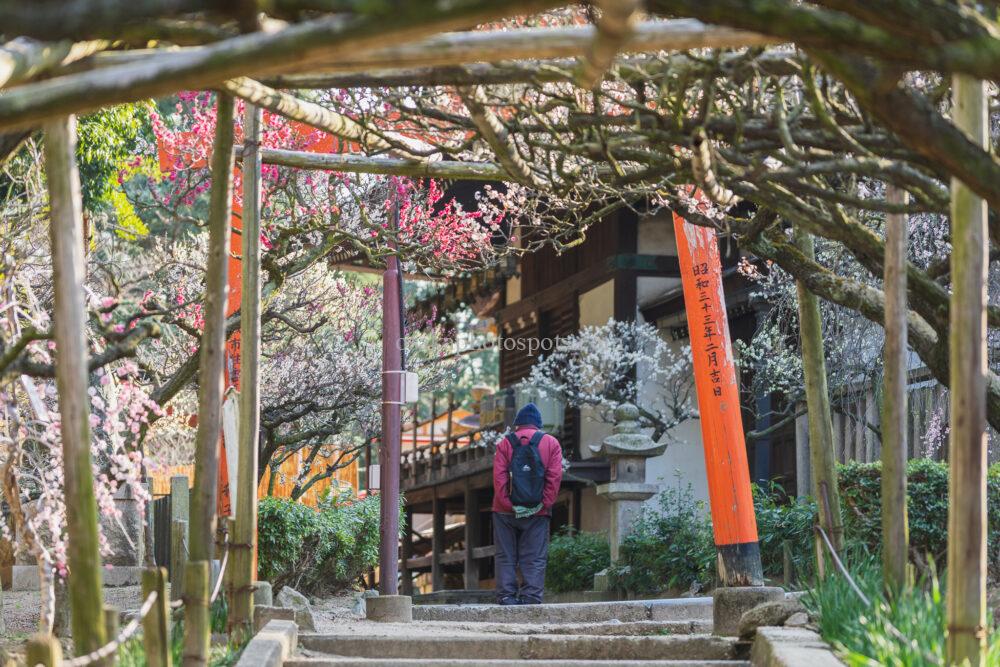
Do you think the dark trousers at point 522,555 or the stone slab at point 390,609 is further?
the dark trousers at point 522,555

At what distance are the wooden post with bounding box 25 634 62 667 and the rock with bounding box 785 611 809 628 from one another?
5.30 metres

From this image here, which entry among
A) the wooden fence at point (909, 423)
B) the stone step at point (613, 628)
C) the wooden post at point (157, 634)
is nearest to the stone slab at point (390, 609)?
the stone step at point (613, 628)

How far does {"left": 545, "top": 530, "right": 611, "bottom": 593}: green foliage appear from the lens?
63.9 feet

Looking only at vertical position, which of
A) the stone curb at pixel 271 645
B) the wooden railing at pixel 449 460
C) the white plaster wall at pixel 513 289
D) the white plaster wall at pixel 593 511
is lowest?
the stone curb at pixel 271 645

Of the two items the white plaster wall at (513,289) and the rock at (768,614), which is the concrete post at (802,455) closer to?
the rock at (768,614)

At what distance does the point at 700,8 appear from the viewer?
196 inches

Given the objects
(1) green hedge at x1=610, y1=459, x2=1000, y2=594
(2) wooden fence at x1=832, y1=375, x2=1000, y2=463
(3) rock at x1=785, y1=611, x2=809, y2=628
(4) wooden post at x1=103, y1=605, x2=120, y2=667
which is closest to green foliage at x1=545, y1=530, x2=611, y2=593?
(1) green hedge at x1=610, y1=459, x2=1000, y2=594

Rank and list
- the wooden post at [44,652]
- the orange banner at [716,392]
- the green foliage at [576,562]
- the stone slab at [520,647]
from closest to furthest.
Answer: the wooden post at [44,652] < the stone slab at [520,647] < the orange banner at [716,392] < the green foliage at [576,562]

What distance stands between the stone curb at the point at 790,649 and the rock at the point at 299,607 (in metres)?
3.50

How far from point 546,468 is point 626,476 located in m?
3.56

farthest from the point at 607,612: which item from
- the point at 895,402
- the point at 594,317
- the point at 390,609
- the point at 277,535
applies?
the point at 594,317

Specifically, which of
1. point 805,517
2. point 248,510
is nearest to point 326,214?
point 805,517

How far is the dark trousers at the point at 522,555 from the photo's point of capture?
1445 centimetres

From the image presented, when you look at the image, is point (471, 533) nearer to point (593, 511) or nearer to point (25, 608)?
point (593, 511)
